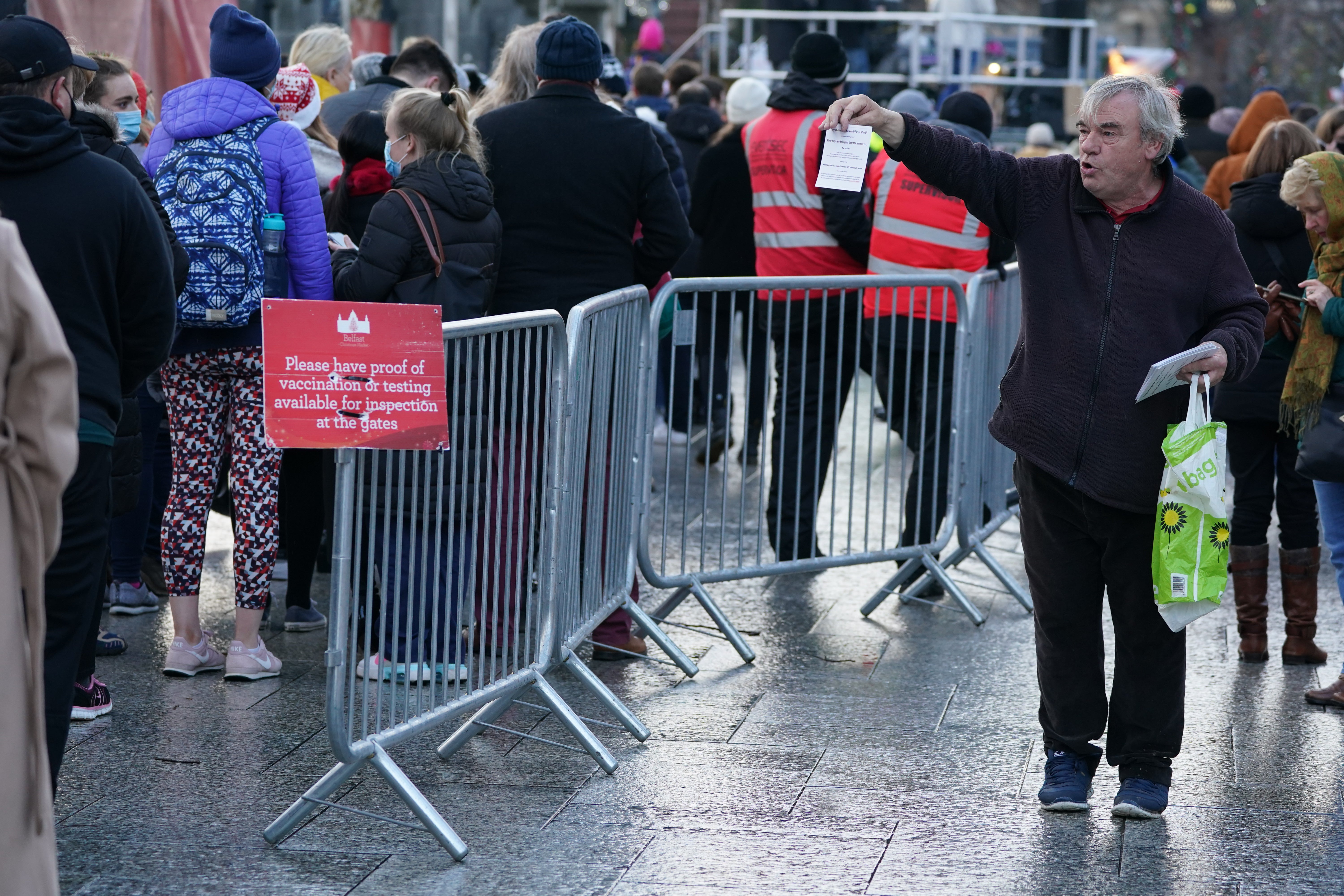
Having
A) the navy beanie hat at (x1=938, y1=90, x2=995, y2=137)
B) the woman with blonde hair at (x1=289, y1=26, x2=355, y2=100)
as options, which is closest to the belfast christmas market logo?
the woman with blonde hair at (x1=289, y1=26, x2=355, y2=100)

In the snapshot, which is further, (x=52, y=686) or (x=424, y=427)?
(x=424, y=427)

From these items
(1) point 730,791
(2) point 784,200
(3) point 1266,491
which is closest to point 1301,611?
(3) point 1266,491

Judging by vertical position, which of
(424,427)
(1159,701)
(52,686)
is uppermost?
(424,427)

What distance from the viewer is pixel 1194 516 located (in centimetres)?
412

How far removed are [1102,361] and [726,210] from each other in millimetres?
5137

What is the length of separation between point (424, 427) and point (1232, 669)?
3332 millimetres

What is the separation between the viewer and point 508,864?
13.3 ft

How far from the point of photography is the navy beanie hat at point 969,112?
747 centimetres

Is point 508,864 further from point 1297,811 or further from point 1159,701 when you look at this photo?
point 1297,811

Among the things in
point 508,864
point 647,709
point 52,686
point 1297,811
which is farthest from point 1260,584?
point 52,686

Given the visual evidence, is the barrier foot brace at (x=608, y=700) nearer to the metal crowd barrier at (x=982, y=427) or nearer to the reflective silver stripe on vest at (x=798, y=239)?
the metal crowd barrier at (x=982, y=427)

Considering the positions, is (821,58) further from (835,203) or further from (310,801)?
(310,801)

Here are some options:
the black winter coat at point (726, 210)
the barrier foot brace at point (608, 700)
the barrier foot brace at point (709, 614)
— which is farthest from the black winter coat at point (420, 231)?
the black winter coat at point (726, 210)

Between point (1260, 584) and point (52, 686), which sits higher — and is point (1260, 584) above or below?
below
